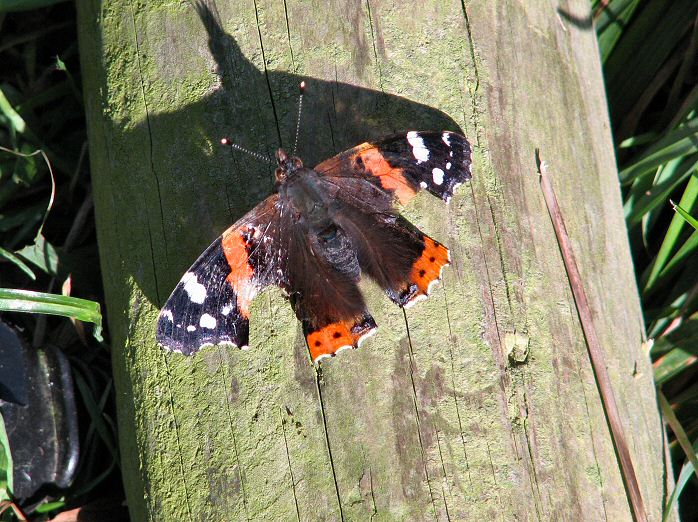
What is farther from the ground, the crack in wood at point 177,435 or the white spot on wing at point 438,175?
the white spot on wing at point 438,175

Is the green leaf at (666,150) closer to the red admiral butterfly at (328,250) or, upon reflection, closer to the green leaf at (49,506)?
the red admiral butterfly at (328,250)

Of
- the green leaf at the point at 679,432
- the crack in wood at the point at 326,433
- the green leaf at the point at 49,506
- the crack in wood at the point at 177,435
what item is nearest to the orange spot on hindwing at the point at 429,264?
the crack in wood at the point at 326,433

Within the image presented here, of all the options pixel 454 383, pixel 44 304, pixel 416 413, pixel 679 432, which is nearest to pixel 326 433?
pixel 416 413

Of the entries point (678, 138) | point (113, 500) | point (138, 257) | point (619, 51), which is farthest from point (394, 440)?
point (619, 51)

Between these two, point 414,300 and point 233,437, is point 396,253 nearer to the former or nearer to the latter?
point 414,300

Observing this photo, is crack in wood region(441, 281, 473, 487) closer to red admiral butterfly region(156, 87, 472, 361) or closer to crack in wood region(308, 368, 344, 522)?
red admiral butterfly region(156, 87, 472, 361)

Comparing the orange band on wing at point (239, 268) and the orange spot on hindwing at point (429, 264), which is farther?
the orange band on wing at point (239, 268)

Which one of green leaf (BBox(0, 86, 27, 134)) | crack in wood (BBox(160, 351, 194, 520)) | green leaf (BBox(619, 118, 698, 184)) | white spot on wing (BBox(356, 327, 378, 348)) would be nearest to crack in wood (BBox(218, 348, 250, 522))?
crack in wood (BBox(160, 351, 194, 520))

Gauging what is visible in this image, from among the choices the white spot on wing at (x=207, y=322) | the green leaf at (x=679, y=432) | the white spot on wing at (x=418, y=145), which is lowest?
the green leaf at (x=679, y=432)
